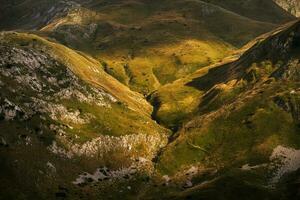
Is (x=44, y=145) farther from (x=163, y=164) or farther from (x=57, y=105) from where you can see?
(x=163, y=164)

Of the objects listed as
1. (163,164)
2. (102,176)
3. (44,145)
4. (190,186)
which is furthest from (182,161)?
(44,145)

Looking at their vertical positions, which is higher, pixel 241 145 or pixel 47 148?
pixel 47 148

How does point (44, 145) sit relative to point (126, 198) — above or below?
above

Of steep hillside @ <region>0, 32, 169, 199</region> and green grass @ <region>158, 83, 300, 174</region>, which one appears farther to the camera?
green grass @ <region>158, 83, 300, 174</region>

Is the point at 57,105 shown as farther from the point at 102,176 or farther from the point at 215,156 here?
the point at 215,156

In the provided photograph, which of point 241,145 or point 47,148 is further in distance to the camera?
point 241,145

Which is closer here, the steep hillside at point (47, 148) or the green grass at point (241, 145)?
the steep hillside at point (47, 148)

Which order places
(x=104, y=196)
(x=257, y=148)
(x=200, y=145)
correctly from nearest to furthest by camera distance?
(x=104, y=196) < (x=257, y=148) < (x=200, y=145)

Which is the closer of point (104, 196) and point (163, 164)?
point (104, 196)

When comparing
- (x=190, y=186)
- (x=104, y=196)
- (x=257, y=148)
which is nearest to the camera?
(x=104, y=196)
